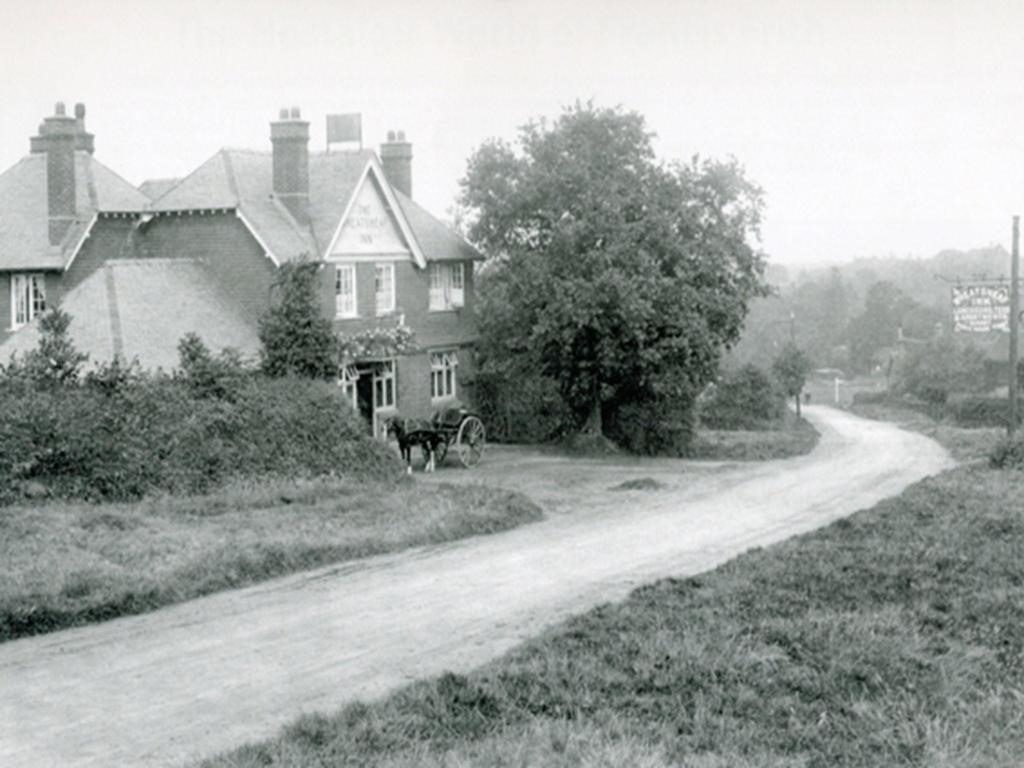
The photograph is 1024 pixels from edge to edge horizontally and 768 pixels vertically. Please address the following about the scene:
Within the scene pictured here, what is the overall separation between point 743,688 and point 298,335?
20.2 meters

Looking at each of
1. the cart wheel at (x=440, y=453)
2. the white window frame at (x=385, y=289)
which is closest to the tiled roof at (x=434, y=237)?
the white window frame at (x=385, y=289)

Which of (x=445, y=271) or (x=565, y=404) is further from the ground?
(x=445, y=271)

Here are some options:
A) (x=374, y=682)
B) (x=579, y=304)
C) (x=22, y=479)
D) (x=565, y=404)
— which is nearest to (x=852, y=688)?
(x=374, y=682)

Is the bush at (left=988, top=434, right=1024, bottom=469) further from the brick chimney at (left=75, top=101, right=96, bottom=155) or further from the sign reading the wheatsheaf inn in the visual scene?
the brick chimney at (left=75, top=101, right=96, bottom=155)

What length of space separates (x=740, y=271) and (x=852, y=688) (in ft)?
92.6

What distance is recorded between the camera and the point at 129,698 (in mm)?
11133

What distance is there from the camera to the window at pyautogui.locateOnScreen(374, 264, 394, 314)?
35.6 meters

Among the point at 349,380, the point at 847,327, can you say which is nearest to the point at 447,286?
the point at 349,380

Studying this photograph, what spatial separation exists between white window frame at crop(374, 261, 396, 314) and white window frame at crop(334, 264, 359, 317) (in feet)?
3.33

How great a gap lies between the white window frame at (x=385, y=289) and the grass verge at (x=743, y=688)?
68.3ft

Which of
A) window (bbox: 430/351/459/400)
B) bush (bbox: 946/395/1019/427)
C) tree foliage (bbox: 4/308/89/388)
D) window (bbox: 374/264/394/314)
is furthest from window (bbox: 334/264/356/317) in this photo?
bush (bbox: 946/395/1019/427)

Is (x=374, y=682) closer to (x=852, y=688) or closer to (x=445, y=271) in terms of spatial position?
(x=852, y=688)

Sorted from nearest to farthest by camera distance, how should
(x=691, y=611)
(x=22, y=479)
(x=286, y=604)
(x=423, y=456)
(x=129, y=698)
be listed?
(x=129, y=698) < (x=691, y=611) < (x=286, y=604) < (x=22, y=479) < (x=423, y=456)

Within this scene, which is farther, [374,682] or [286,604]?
[286,604]
